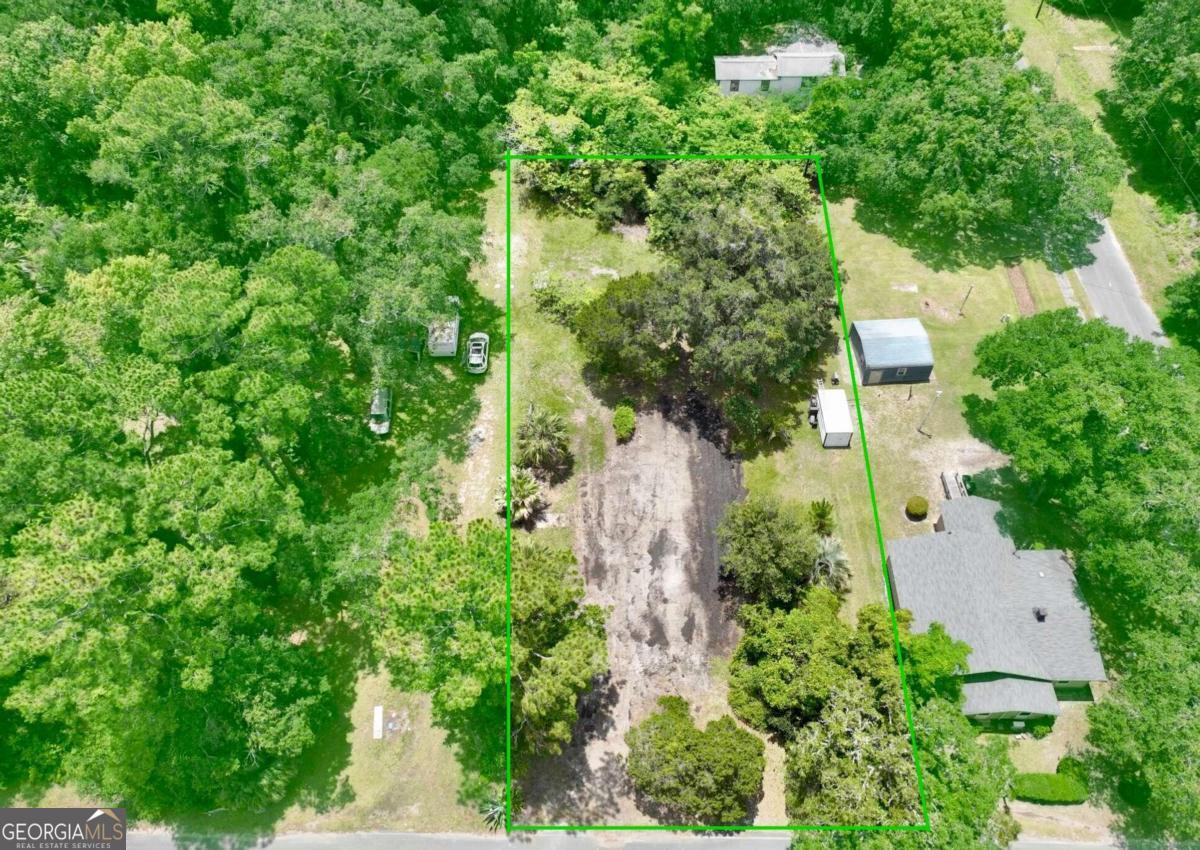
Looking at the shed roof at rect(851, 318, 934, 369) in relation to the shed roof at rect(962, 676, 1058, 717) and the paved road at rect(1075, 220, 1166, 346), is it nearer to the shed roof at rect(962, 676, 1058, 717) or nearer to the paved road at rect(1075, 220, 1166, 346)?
the paved road at rect(1075, 220, 1166, 346)

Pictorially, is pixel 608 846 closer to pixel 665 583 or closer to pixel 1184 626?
pixel 665 583

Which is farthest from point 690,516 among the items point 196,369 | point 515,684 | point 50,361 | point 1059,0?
point 1059,0

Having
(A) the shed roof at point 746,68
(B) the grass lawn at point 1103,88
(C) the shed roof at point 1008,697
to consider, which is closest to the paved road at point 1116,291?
(B) the grass lawn at point 1103,88

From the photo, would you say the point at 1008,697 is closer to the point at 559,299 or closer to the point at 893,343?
the point at 893,343

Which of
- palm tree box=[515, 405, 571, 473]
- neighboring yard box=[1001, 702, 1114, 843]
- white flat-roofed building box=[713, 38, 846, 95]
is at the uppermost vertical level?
white flat-roofed building box=[713, 38, 846, 95]

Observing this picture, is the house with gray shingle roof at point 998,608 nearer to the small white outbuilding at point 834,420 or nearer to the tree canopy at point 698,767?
the small white outbuilding at point 834,420

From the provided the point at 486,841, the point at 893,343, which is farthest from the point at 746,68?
the point at 486,841

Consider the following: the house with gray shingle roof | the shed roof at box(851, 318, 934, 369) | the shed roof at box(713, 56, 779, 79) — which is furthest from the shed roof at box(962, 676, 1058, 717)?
the shed roof at box(713, 56, 779, 79)
